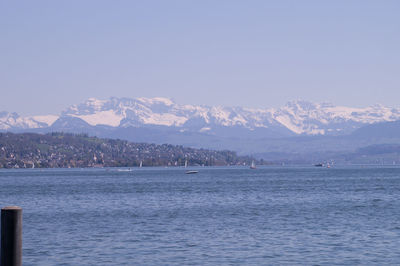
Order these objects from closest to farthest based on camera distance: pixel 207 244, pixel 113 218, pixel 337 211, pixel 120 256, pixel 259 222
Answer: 1. pixel 120 256
2. pixel 207 244
3. pixel 259 222
4. pixel 113 218
5. pixel 337 211

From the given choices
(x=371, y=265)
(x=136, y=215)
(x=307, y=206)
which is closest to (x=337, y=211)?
(x=307, y=206)

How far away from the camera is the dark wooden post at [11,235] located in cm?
2648

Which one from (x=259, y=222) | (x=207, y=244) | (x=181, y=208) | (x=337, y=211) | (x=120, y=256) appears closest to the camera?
(x=120, y=256)

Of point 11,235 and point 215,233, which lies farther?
point 215,233

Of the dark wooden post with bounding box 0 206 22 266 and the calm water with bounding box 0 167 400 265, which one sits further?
the calm water with bounding box 0 167 400 265

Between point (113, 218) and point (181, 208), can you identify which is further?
point (181, 208)

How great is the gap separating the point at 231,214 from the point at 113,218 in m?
13.7

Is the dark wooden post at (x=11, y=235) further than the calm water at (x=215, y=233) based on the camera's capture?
No

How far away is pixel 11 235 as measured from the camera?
88.3ft

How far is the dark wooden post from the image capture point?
26.5 m

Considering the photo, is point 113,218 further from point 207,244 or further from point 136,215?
point 207,244

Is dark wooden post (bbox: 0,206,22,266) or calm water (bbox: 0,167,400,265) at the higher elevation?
dark wooden post (bbox: 0,206,22,266)

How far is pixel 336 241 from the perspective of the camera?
58.1 m

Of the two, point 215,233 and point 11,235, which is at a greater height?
point 11,235
